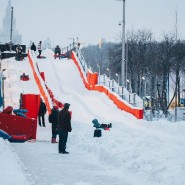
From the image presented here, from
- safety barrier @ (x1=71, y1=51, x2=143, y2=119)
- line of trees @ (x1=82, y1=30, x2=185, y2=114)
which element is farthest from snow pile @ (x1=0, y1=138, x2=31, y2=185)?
line of trees @ (x1=82, y1=30, x2=185, y2=114)

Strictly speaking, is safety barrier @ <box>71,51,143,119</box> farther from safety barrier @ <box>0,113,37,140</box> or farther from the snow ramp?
safety barrier @ <box>0,113,37,140</box>

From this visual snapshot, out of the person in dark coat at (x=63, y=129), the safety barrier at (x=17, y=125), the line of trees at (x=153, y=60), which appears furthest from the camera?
the line of trees at (x=153, y=60)

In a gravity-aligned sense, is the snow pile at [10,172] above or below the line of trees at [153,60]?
below

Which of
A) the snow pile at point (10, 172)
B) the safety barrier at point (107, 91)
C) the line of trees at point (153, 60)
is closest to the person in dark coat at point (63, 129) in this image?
the snow pile at point (10, 172)

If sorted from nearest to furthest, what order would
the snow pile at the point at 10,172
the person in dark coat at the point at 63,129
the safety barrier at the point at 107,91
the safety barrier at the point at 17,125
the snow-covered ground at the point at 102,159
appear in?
the snow pile at the point at 10,172 < the snow-covered ground at the point at 102,159 < the person in dark coat at the point at 63,129 < the safety barrier at the point at 17,125 < the safety barrier at the point at 107,91

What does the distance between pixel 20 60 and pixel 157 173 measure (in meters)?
38.6

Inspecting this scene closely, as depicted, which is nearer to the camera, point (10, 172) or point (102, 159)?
point (10, 172)

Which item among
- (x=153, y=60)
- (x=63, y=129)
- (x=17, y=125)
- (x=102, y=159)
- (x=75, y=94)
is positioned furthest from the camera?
(x=153, y=60)

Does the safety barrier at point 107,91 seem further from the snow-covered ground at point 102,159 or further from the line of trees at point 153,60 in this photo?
the line of trees at point 153,60

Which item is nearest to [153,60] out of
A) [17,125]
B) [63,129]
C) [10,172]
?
[17,125]

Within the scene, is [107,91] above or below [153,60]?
below

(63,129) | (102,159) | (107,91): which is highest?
(107,91)

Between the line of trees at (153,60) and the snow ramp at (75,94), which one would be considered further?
the line of trees at (153,60)

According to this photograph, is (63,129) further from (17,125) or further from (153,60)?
(153,60)
